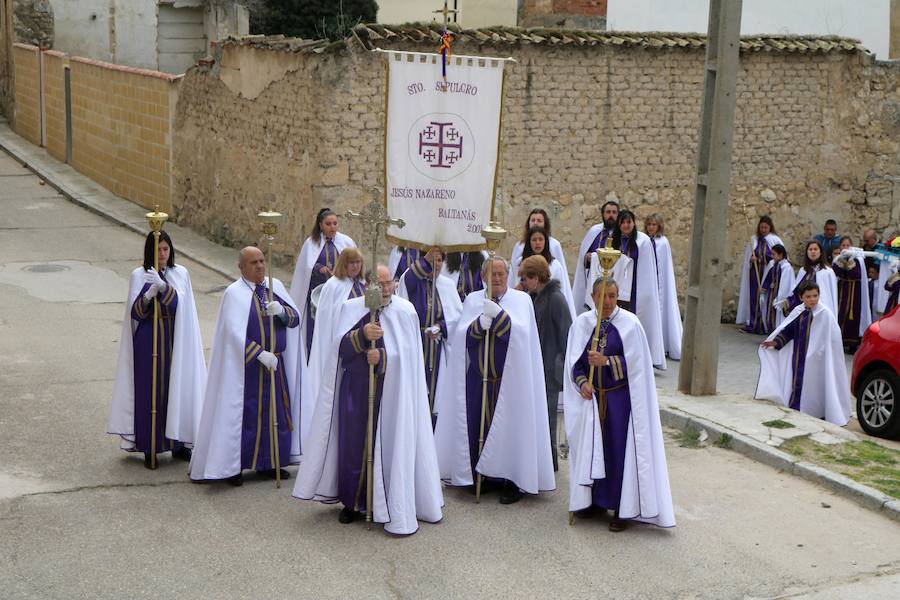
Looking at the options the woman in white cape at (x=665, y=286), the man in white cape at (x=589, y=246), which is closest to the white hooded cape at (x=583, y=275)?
the man in white cape at (x=589, y=246)

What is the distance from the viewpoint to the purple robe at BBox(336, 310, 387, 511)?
314 inches

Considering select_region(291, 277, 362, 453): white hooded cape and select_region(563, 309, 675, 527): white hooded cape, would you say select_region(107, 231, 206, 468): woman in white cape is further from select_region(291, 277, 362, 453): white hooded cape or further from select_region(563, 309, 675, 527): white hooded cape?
select_region(563, 309, 675, 527): white hooded cape

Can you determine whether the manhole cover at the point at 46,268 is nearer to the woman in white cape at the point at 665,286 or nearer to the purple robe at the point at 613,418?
the woman in white cape at the point at 665,286

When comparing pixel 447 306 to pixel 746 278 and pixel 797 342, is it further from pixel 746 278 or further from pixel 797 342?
pixel 746 278

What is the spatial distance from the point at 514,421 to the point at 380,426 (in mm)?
1214

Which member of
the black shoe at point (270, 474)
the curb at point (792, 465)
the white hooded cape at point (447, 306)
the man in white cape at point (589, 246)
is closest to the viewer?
the curb at point (792, 465)

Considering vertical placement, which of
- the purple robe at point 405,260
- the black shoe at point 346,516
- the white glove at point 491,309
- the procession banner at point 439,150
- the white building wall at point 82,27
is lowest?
the black shoe at point 346,516

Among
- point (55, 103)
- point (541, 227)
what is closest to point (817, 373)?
point (541, 227)

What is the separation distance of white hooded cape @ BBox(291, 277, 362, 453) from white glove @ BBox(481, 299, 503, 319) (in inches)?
47.0

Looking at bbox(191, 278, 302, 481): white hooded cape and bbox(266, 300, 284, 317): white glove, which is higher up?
bbox(266, 300, 284, 317): white glove

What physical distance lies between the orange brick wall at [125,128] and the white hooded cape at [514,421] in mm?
12399

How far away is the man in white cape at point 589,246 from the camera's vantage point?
13.9m

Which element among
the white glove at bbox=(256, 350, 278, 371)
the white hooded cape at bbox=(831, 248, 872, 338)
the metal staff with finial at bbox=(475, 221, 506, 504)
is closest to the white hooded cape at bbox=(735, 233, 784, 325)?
the white hooded cape at bbox=(831, 248, 872, 338)

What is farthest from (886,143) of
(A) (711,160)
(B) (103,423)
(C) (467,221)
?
(B) (103,423)
